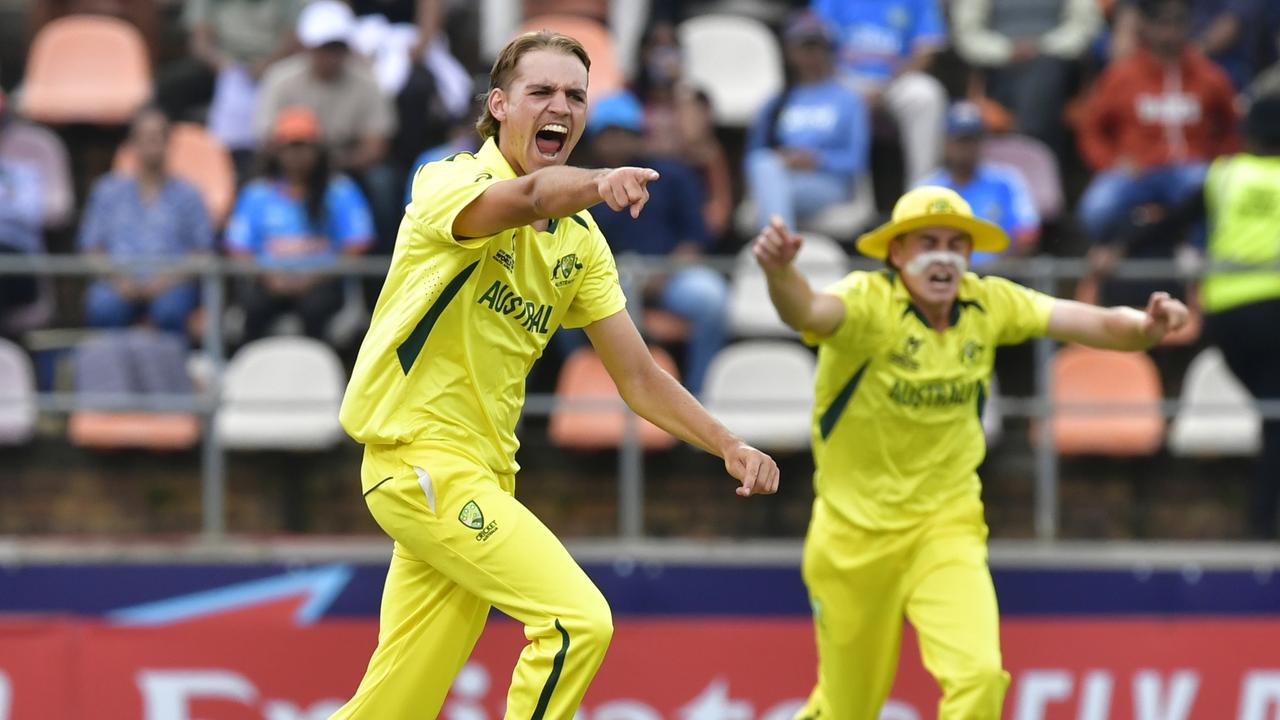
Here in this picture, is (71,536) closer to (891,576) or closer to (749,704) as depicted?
(749,704)

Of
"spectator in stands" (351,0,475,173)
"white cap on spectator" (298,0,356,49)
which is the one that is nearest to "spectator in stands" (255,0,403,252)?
"white cap on spectator" (298,0,356,49)

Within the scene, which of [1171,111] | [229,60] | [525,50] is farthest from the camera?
[229,60]

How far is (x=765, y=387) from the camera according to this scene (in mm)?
10438

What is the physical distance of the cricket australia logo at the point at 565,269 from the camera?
19.6 ft

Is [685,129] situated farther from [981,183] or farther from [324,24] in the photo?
[324,24]

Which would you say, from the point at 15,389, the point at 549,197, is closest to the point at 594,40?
the point at 15,389

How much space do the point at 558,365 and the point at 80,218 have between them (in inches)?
137

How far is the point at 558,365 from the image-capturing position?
10.7 meters

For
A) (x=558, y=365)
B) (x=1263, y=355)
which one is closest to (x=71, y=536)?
(x=558, y=365)

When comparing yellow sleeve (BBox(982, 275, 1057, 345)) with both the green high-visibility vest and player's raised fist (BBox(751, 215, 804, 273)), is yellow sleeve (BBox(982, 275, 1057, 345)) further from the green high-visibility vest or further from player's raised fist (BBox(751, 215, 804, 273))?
the green high-visibility vest

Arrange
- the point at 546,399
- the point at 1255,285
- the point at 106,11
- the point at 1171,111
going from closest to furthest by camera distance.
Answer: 1. the point at 546,399
2. the point at 1255,285
3. the point at 1171,111
4. the point at 106,11

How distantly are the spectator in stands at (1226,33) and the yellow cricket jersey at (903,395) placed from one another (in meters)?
4.78

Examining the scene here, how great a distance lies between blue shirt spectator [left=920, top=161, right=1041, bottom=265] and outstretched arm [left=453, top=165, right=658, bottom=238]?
5582mm

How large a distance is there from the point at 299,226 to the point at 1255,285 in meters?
5.20
